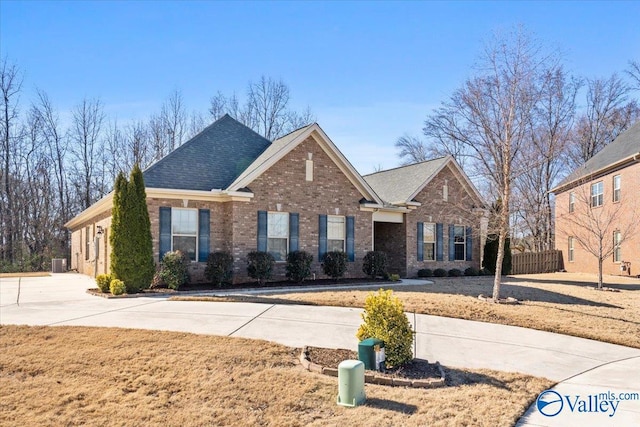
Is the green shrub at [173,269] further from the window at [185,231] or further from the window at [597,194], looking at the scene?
the window at [597,194]

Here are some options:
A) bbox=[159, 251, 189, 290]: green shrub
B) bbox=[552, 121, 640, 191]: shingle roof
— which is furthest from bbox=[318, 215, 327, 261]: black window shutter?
bbox=[552, 121, 640, 191]: shingle roof

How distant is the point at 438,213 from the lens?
23406 mm

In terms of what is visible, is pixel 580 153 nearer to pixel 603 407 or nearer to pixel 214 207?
pixel 214 207

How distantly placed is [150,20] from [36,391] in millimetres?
10376

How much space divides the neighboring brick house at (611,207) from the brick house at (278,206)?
245 inches

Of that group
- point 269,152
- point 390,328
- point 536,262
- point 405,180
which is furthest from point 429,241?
point 390,328

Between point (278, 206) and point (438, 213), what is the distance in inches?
350

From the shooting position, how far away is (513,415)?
17.1 feet

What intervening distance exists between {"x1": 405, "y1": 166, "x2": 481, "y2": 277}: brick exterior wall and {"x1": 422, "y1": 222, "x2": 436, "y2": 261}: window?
246 millimetres

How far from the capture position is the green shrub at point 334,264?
18639 millimetres

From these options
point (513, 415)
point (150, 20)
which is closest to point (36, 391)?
point (513, 415)

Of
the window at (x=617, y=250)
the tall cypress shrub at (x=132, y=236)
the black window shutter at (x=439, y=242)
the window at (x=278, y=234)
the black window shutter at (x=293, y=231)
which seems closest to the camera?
the tall cypress shrub at (x=132, y=236)

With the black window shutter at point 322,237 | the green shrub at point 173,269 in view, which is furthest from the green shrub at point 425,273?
the green shrub at point 173,269

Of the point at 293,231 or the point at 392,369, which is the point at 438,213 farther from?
the point at 392,369
